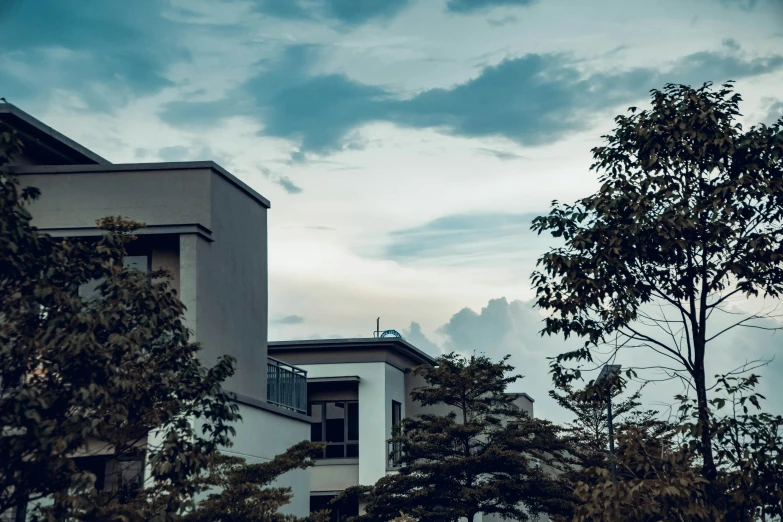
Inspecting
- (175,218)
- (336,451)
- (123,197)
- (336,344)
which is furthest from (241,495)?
(336,451)

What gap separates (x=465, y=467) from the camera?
100 feet

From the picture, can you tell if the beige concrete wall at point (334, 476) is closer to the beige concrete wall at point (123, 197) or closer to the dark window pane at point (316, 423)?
the dark window pane at point (316, 423)

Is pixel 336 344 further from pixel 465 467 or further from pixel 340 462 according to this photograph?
pixel 465 467

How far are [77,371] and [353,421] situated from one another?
1149 inches

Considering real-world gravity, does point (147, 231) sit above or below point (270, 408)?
above

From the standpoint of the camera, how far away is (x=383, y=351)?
38.9 meters

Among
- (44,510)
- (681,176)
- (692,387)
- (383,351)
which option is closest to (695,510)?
(692,387)

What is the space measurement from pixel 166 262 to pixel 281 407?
5.44m

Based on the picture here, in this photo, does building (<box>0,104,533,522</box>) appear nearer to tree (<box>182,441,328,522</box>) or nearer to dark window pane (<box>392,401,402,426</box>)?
tree (<box>182,441,328,522</box>)

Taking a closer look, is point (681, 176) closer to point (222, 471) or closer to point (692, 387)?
point (692, 387)

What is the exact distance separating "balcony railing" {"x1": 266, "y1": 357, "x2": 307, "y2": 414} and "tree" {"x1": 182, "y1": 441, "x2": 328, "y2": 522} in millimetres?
7155

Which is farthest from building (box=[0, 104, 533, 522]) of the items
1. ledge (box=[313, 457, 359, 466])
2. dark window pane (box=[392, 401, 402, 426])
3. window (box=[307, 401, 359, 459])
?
dark window pane (box=[392, 401, 402, 426])

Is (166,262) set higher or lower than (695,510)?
higher

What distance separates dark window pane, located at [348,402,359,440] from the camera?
39594 mm
